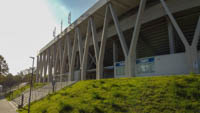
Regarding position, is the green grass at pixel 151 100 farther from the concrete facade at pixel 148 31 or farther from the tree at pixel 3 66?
the tree at pixel 3 66

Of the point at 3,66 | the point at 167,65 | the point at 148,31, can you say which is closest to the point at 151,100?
the point at 167,65

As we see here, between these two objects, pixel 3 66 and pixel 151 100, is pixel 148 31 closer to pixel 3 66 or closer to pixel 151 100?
pixel 151 100

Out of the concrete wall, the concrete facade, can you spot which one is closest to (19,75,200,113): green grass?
the concrete wall

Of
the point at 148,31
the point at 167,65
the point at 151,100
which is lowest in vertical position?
the point at 151,100

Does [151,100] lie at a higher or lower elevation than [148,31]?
lower

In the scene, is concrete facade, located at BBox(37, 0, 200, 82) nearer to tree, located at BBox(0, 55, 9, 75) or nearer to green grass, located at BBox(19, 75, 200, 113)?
green grass, located at BBox(19, 75, 200, 113)

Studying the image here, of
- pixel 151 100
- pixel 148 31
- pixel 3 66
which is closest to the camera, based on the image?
pixel 151 100

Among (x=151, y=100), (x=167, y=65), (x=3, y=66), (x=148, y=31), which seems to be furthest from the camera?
(x=3, y=66)

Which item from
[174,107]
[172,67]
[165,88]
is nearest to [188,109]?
[174,107]

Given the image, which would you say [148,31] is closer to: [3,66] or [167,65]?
[167,65]

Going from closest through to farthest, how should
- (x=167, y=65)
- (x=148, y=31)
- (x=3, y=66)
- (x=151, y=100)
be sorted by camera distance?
(x=151, y=100)
(x=167, y=65)
(x=148, y=31)
(x=3, y=66)

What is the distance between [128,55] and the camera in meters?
20.5

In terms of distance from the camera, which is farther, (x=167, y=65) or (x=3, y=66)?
(x=3, y=66)

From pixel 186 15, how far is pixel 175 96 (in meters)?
18.6
